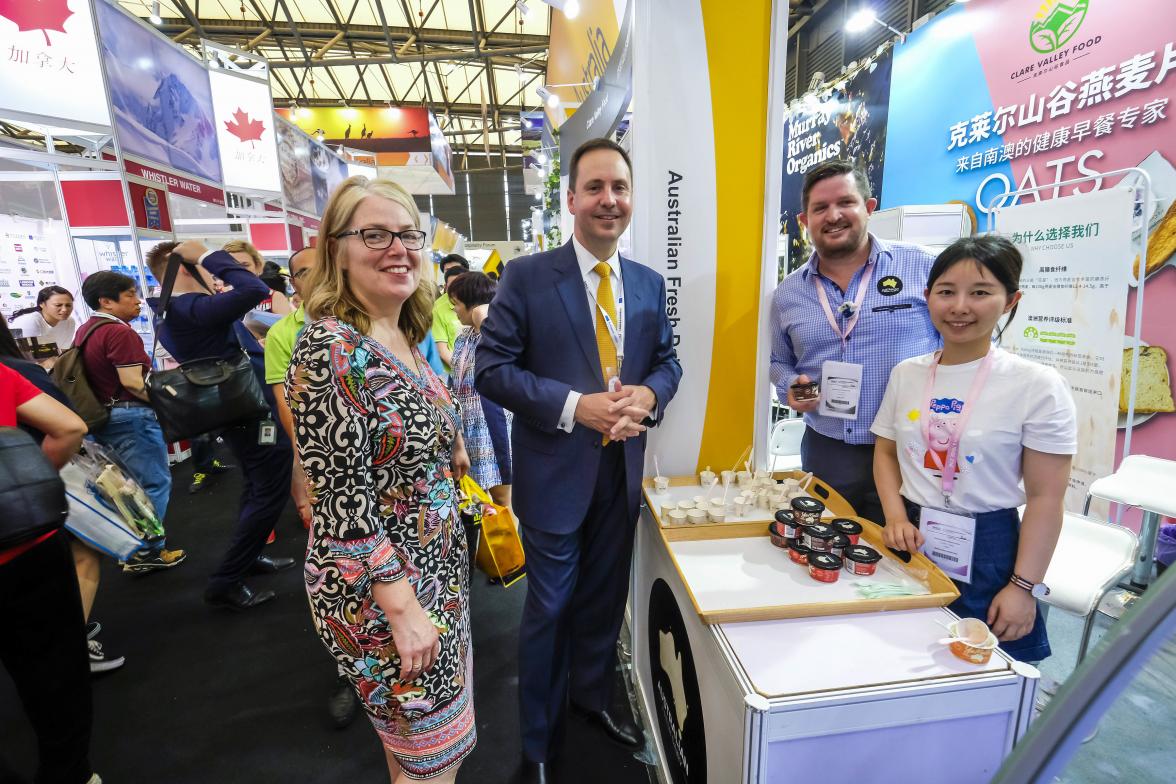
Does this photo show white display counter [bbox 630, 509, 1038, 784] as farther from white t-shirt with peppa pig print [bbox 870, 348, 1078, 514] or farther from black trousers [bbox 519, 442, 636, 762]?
black trousers [bbox 519, 442, 636, 762]

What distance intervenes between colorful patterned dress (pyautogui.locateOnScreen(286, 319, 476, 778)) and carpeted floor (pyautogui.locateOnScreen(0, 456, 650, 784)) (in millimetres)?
834

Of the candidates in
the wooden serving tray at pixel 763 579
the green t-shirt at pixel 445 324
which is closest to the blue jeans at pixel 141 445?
the green t-shirt at pixel 445 324

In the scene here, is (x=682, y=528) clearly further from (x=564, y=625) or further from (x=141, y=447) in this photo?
(x=141, y=447)

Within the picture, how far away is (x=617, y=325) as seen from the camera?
165 centimetres

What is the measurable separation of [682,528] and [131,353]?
2998 mm

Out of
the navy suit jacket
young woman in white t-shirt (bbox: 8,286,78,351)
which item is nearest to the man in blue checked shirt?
the navy suit jacket

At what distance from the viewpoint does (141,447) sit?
3.01 m

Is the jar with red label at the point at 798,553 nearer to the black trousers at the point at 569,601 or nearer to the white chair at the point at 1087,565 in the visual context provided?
the black trousers at the point at 569,601

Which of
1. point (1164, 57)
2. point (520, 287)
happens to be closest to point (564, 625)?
point (520, 287)

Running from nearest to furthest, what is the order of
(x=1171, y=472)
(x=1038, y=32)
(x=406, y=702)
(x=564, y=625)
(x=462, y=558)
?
(x=406, y=702) < (x=462, y=558) < (x=564, y=625) < (x=1171, y=472) < (x=1038, y=32)

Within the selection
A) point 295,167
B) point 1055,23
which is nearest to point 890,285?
point 1055,23

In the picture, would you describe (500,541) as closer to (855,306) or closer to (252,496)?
Result: (252,496)

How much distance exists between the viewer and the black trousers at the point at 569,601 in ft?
5.39

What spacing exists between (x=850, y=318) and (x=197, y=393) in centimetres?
271
